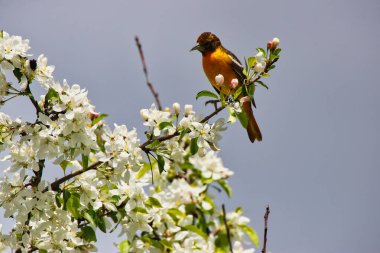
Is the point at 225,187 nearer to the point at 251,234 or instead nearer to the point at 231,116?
the point at 251,234

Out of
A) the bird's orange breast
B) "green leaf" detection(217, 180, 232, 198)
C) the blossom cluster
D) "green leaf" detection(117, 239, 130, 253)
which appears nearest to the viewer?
the blossom cluster

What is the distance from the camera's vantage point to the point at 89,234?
2.92 m

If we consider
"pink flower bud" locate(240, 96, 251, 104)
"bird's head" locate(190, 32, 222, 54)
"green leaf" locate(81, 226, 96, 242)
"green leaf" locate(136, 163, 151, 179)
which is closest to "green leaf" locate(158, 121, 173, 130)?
"pink flower bud" locate(240, 96, 251, 104)

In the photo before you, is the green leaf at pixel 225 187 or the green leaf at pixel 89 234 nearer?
the green leaf at pixel 89 234

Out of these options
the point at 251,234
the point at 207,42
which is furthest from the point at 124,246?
the point at 207,42

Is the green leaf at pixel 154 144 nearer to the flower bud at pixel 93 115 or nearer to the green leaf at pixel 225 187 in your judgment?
the flower bud at pixel 93 115

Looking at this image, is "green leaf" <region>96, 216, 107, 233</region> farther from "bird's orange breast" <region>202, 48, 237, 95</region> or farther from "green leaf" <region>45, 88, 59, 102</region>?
"bird's orange breast" <region>202, 48, 237, 95</region>

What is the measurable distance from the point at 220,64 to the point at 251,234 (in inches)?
92.8

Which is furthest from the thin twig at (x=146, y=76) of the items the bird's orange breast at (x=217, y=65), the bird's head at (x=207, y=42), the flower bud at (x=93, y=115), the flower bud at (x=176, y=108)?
the bird's head at (x=207, y=42)

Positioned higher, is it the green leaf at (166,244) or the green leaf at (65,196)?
the green leaf at (65,196)

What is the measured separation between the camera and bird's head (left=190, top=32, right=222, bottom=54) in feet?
19.8

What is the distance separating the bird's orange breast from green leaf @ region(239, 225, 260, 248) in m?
1.99

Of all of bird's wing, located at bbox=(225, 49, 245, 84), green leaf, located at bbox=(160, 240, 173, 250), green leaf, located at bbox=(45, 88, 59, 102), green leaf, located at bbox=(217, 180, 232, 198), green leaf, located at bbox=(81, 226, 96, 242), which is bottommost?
green leaf, located at bbox=(81, 226, 96, 242)

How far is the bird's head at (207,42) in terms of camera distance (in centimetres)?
602
